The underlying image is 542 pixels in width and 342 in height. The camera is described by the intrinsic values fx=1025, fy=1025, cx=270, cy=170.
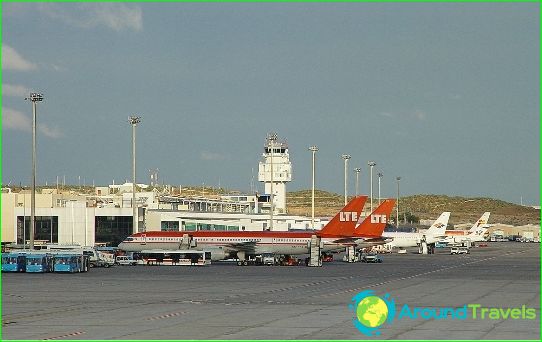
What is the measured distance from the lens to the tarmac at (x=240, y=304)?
125ft

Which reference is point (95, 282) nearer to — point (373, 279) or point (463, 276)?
point (373, 279)

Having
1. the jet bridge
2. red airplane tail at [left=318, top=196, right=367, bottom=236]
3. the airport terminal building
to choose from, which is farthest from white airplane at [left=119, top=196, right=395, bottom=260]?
the airport terminal building

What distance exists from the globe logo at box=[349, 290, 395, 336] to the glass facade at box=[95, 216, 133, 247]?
3793 inches

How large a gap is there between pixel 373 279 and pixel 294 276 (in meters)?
8.66

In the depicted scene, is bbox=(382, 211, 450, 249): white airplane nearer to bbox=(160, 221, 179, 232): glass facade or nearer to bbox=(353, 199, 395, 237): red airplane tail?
bbox=(160, 221, 179, 232): glass facade

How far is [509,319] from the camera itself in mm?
42812

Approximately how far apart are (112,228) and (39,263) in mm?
61313

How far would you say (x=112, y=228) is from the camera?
6112 inches

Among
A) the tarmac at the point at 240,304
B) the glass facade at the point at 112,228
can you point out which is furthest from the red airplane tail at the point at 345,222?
the glass facade at the point at 112,228

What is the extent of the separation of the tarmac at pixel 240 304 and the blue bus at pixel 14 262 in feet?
21.0

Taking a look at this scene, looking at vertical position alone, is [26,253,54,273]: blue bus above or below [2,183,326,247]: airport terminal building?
below

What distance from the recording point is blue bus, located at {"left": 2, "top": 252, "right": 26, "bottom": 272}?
94.6 meters

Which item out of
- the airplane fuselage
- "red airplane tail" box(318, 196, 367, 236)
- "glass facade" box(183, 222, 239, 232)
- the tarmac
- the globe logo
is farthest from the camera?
"glass facade" box(183, 222, 239, 232)

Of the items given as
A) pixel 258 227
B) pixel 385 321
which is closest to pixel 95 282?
pixel 385 321
